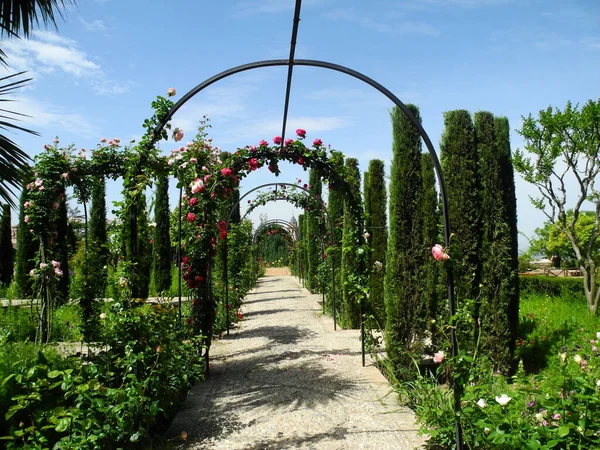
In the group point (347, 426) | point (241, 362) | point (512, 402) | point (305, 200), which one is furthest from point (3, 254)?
point (512, 402)

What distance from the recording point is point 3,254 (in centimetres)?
1470

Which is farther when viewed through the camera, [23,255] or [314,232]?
[314,232]

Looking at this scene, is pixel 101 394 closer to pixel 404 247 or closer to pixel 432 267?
→ pixel 404 247

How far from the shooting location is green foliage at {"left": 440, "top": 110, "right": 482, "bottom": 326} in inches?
198

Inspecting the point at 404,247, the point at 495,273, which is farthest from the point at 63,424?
the point at 495,273

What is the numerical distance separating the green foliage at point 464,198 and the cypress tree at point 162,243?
1115cm

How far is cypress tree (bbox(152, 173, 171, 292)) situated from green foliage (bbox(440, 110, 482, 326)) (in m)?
11.1

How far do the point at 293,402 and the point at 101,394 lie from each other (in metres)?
2.02

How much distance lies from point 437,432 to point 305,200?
8.79 metres

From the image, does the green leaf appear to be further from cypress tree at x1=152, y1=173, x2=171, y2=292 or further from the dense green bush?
cypress tree at x1=152, y1=173, x2=171, y2=292

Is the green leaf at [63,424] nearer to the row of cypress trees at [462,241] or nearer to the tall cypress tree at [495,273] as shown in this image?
the row of cypress trees at [462,241]

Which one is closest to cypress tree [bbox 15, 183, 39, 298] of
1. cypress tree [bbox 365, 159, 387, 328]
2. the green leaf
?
cypress tree [bbox 365, 159, 387, 328]

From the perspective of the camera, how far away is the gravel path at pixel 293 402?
3.45 m

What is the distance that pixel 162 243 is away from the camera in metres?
15.2
